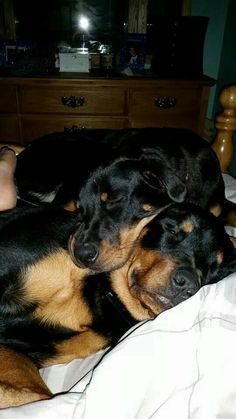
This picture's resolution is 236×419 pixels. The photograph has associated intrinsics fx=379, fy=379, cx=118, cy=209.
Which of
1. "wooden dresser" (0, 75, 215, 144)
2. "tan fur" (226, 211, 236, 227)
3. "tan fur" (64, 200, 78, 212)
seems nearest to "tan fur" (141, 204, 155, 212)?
"tan fur" (64, 200, 78, 212)

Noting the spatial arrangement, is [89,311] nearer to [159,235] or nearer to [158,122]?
[159,235]

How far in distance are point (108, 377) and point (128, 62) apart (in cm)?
276

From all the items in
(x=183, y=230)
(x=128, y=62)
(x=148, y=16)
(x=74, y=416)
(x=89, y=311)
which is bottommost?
(x=89, y=311)

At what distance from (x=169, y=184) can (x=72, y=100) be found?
6.00 feet

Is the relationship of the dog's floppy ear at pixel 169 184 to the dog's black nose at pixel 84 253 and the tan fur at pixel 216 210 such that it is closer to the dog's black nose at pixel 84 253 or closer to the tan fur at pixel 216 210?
the dog's black nose at pixel 84 253

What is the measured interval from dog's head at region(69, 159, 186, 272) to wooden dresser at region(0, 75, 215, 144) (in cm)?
164

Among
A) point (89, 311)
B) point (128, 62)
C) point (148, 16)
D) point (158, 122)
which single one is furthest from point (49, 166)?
point (148, 16)

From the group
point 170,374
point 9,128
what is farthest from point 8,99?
point 170,374

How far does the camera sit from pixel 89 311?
107cm

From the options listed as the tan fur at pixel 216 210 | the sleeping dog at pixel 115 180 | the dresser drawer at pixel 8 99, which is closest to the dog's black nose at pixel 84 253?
the sleeping dog at pixel 115 180

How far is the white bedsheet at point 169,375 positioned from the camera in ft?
2.09

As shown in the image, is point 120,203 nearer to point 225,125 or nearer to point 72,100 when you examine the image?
point 225,125

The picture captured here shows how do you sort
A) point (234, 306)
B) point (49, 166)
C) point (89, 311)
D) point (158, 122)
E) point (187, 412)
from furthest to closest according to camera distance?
point (158, 122) < point (49, 166) < point (89, 311) < point (234, 306) < point (187, 412)

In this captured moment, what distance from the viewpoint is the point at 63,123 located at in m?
2.87
